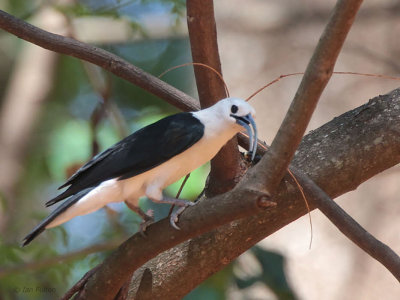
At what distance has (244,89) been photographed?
377cm

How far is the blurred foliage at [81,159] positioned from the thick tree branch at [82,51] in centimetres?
87

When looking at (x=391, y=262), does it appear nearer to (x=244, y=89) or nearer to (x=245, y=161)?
(x=245, y=161)

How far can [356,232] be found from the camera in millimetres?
1749

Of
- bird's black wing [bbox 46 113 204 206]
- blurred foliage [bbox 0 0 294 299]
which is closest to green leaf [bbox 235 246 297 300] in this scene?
blurred foliage [bbox 0 0 294 299]

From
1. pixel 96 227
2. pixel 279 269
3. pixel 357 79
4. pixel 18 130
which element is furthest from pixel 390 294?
pixel 18 130

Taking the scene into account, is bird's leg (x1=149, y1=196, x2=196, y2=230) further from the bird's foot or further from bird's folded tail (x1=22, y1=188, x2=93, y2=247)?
bird's folded tail (x1=22, y1=188, x2=93, y2=247)

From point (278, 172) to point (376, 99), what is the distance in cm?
62

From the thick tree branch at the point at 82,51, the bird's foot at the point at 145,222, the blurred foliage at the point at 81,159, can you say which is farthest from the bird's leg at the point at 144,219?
the blurred foliage at the point at 81,159

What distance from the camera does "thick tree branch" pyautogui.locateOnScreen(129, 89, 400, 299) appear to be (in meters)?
1.85

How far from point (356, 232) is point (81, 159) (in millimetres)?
2255

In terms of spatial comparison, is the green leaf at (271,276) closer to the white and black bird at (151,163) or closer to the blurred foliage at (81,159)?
the blurred foliage at (81,159)

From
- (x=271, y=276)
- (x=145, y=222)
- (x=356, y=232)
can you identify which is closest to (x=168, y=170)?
(x=145, y=222)

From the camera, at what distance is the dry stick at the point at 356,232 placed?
1.74 m

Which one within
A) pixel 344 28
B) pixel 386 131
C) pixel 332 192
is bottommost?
pixel 332 192
